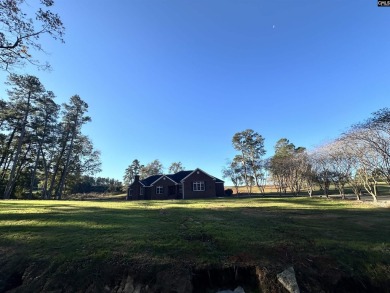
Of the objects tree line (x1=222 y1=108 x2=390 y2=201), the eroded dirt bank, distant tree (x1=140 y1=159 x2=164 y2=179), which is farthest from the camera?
distant tree (x1=140 y1=159 x2=164 y2=179)

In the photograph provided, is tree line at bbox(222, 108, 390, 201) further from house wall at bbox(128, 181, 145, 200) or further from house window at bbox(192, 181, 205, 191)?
house wall at bbox(128, 181, 145, 200)

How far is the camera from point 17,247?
7.27m

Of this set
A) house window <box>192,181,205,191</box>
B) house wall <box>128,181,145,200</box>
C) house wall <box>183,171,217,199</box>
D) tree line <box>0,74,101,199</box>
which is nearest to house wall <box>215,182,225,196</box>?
house wall <box>183,171,217,199</box>

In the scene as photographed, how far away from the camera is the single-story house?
3750 centimetres

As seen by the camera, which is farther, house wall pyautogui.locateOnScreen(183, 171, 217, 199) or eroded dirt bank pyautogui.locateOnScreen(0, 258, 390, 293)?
house wall pyautogui.locateOnScreen(183, 171, 217, 199)

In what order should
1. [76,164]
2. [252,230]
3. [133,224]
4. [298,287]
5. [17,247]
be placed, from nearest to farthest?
[298,287]
[17,247]
[252,230]
[133,224]
[76,164]

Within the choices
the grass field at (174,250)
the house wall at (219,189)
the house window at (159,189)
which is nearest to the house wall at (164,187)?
the house window at (159,189)

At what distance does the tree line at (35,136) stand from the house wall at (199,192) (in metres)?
21.6

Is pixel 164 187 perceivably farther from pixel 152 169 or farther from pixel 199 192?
pixel 152 169

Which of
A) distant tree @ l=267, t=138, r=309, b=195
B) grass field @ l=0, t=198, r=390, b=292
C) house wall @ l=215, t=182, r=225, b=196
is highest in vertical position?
distant tree @ l=267, t=138, r=309, b=195

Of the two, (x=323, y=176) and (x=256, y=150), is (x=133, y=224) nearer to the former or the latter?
(x=323, y=176)

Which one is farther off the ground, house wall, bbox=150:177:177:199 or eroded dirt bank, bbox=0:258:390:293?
house wall, bbox=150:177:177:199

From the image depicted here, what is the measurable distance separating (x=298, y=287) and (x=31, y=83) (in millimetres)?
39829

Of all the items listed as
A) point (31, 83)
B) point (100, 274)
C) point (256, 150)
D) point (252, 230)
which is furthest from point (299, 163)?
point (31, 83)
